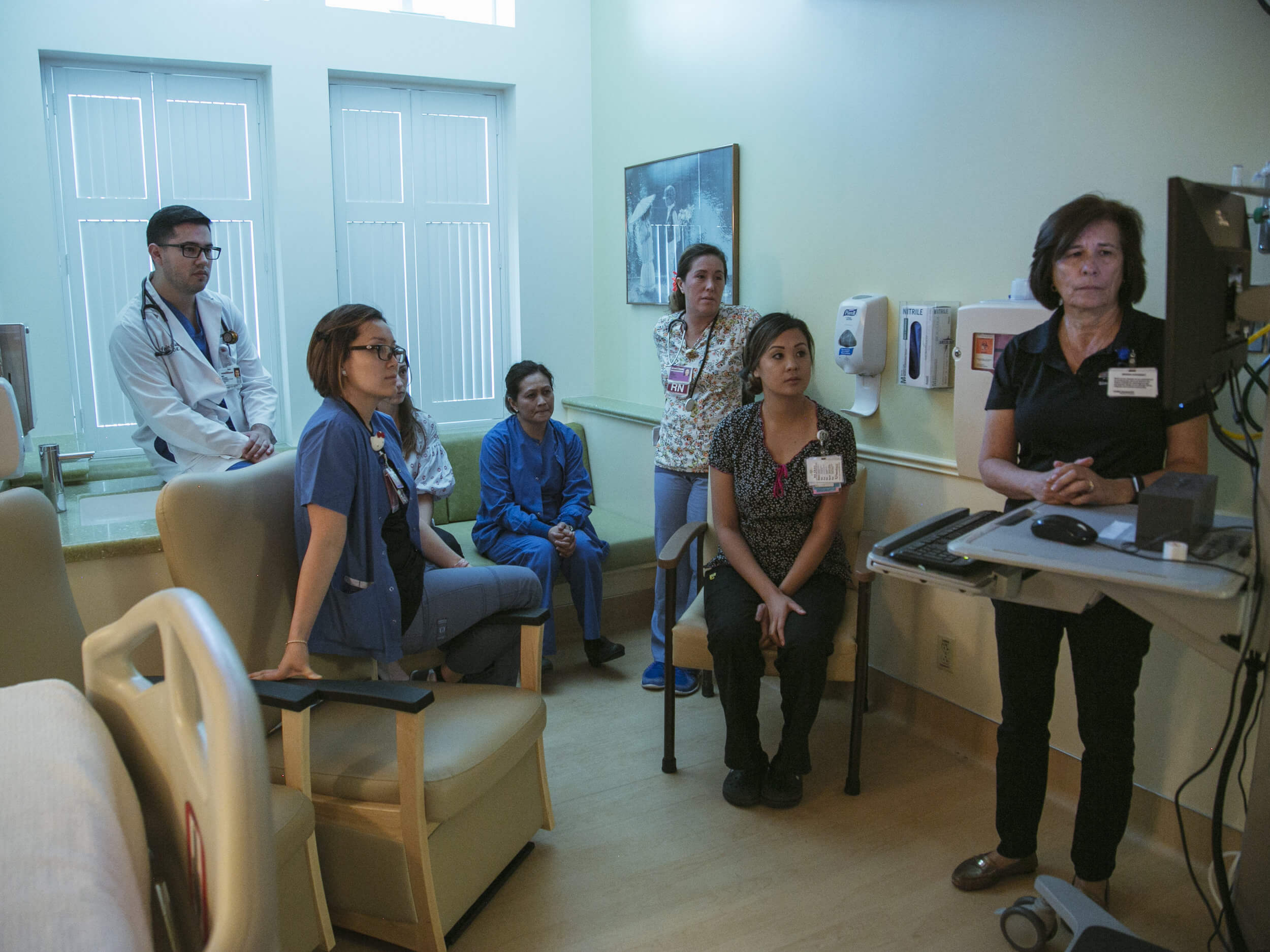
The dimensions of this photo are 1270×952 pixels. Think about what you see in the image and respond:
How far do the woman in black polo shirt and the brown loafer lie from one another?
13 centimetres

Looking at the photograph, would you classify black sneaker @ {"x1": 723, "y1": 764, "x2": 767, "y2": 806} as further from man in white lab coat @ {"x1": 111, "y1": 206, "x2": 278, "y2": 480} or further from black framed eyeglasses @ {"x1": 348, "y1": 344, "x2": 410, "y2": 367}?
man in white lab coat @ {"x1": 111, "y1": 206, "x2": 278, "y2": 480}

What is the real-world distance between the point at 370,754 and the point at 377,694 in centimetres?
23

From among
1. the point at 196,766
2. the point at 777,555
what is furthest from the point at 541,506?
the point at 196,766

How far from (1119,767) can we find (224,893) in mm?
1881

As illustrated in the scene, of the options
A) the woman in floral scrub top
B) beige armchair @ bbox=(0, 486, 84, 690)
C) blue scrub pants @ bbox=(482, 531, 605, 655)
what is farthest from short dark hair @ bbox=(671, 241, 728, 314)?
beige armchair @ bbox=(0, 486, 84, 690)

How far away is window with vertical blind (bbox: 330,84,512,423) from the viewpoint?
14.8ft

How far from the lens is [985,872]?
2.30m

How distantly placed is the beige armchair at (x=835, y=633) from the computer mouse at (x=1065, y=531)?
1.11m

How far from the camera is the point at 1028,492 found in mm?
2070

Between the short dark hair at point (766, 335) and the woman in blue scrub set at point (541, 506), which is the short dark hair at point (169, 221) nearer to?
the woman in blue scrub set at point (541, 506)

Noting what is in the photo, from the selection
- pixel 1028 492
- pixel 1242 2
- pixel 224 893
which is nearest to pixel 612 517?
pixel 1028 492

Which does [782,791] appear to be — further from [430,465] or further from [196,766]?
[196,766]

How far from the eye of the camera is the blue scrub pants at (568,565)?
3650mm

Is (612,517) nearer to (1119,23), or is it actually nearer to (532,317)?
(532,317)
